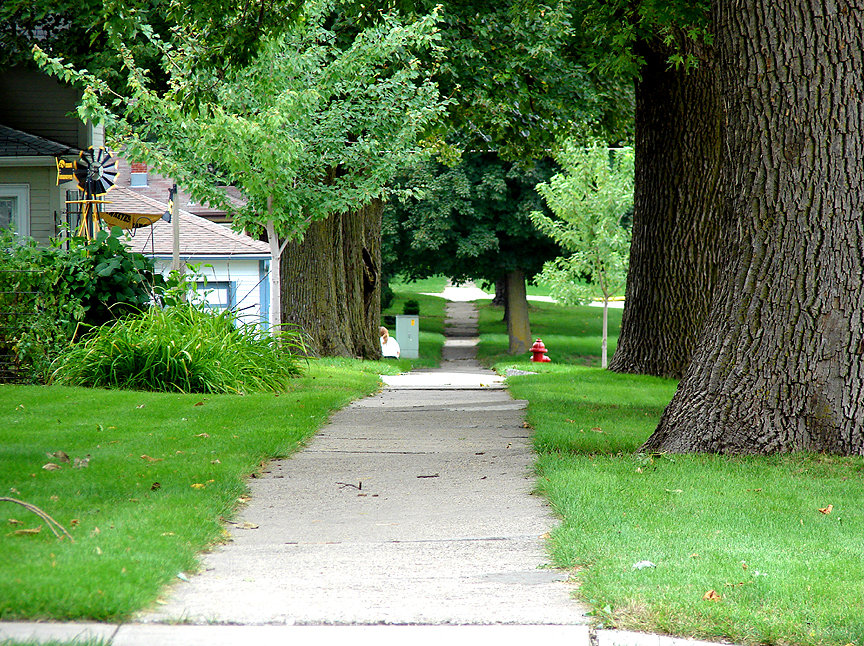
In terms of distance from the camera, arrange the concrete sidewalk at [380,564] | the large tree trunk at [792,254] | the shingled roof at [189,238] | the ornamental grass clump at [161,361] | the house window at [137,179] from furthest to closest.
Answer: the house window at [137,179] → the shingled roof at [189,238] → the ornamental grass clump at [161,361] → the large tree trunk at [792,254] → the concrete sidewalk at [380,564]

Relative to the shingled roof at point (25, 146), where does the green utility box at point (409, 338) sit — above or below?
below

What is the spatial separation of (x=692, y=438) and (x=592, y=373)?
7482 millimetres

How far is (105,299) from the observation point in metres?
11.9

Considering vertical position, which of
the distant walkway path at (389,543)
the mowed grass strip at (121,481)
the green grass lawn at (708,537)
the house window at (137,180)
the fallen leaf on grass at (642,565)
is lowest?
the distant walkway path at (389,543)

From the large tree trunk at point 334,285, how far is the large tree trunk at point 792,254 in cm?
1009

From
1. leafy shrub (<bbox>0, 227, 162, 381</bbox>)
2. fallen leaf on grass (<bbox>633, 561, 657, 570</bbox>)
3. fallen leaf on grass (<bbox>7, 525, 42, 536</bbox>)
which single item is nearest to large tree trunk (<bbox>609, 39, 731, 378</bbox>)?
leafy shrub (<bbox>0, 227, 162, 381</bbox>)

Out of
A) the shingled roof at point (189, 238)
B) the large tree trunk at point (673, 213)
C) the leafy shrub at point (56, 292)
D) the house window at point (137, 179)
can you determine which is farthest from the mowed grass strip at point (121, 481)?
the house window at point (137, 179)

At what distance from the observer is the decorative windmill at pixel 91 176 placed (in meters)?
18.5

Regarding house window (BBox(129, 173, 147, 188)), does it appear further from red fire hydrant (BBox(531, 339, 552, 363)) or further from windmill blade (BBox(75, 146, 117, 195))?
red fire hydrant (BBox(531, 339, 552, 363))

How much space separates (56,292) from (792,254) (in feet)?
28.3

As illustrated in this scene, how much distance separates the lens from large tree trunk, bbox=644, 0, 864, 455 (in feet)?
22.6

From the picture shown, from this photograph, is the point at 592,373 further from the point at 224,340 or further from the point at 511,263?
the point at 511,263

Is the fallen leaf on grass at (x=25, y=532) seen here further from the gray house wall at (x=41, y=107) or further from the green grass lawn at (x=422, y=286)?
the green grass lawn at (x=422, y=286)

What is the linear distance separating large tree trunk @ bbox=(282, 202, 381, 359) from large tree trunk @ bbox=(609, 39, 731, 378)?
5.85 metres
